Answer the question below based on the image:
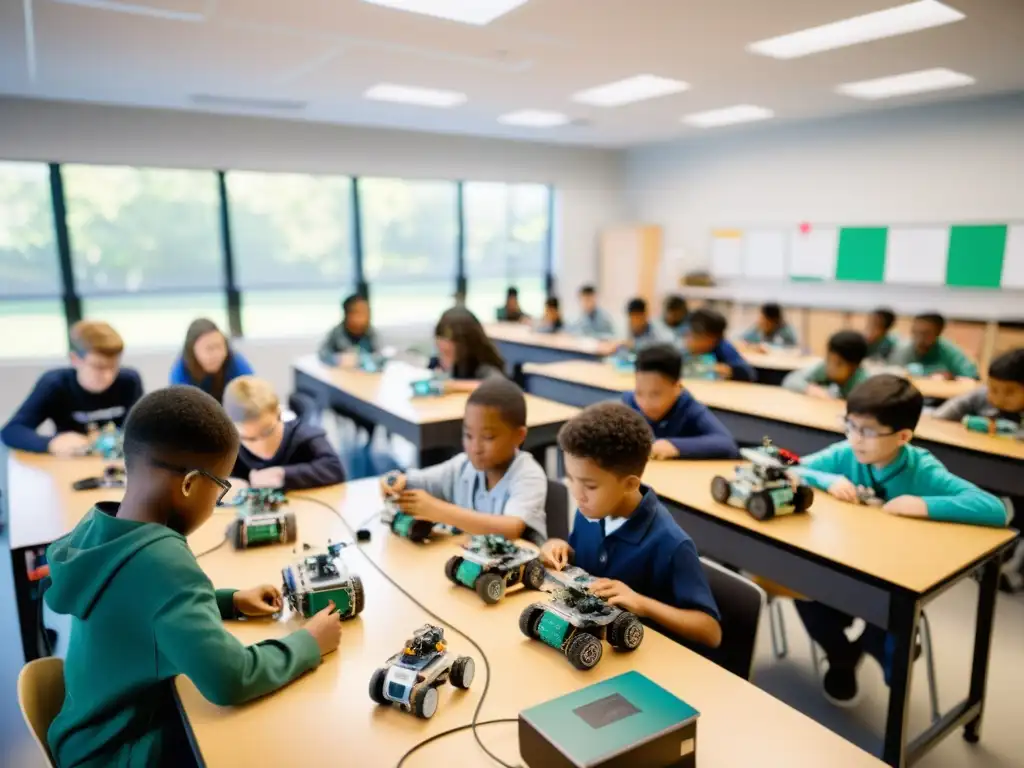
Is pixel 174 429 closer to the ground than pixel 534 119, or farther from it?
closer to the ground

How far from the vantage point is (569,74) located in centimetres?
473

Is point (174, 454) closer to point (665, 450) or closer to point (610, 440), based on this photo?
point (610, 440)

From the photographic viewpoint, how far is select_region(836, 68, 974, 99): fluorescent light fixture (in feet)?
16.1

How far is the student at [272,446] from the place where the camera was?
2.28 metres

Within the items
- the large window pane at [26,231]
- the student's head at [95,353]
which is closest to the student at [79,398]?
the student's head at [95,353]

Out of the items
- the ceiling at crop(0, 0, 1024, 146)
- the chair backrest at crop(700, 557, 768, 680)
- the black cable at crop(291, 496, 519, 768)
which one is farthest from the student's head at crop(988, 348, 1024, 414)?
the black cable at crop(291, 496, 519, 768)

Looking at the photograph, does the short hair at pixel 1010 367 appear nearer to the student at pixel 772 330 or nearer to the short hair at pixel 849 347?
the short hair at pixel 849 347

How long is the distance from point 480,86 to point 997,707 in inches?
190

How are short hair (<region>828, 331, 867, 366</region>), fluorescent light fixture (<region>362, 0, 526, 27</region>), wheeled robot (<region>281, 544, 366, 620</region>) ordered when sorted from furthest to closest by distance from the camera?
short hair (<region>828, 331, 867, 366</region>) → fluorescent light fixture (<region>362, 0, 526, 27</region>) → wheeled robot (<region>281, 544, 366, 620</region>)

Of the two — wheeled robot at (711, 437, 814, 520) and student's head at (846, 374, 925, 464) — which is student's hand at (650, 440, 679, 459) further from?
student's head at (846, 374, 925, 464)

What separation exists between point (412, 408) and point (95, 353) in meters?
1.44

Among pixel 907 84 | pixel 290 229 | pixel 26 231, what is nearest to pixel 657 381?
pixel 907 84

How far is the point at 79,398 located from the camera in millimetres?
3008

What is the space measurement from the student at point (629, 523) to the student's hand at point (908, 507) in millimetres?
929
